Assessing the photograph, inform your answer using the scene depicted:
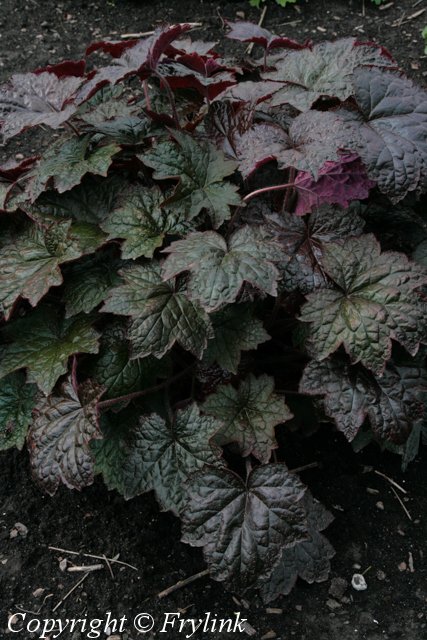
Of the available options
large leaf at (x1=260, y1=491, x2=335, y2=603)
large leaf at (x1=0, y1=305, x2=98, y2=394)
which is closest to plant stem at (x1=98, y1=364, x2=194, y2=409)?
large leaf at (x1=0, y1=305, x2=98, y2=394)

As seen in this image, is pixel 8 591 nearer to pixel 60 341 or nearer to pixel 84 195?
pixel 60 341

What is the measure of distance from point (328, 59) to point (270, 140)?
47 cm

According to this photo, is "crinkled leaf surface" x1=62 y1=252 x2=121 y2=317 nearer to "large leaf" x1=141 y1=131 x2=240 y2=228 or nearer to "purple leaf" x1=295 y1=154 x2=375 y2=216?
"large leaf" x1=141 y1=131 x2=240 y2=228

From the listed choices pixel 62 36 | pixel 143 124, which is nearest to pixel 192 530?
pixel 143 124

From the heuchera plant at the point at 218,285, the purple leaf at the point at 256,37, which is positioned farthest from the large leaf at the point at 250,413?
the purple leaf at the point at 256,37

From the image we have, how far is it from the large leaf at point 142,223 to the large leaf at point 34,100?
0.30 metres

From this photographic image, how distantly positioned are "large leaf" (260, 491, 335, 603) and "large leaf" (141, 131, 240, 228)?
894 mm

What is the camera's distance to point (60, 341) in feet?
6.77

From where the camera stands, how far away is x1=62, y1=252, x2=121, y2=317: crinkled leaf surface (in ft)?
6.62

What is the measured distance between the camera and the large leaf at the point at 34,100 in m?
1.95

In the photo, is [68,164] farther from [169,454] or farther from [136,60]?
[169,454]

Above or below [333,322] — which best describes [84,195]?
above

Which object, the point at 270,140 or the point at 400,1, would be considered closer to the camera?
the point at 270,140

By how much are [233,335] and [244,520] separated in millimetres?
508
